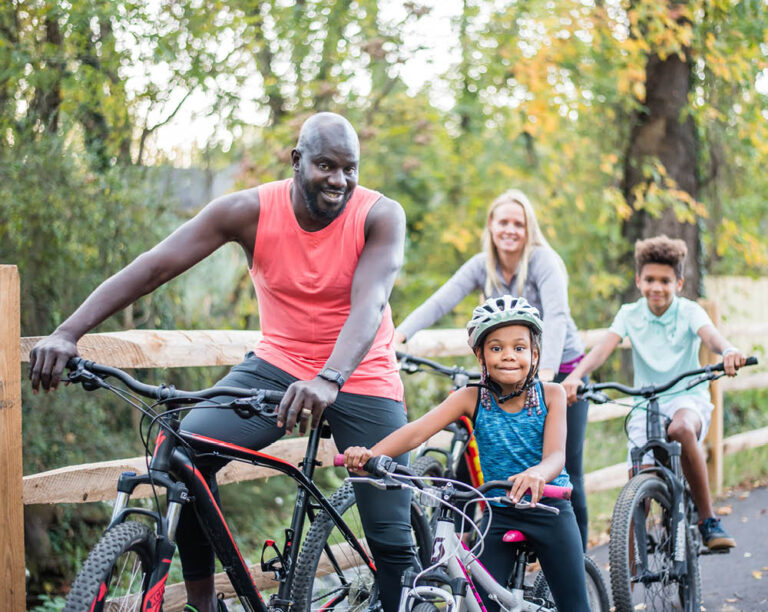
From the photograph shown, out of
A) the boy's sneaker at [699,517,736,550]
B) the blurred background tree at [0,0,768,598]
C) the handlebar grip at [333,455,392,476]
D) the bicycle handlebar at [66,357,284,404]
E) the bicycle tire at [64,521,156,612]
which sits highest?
the blurred background tree at [0,0,768,598]

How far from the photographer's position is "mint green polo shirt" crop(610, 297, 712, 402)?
16.2 ft

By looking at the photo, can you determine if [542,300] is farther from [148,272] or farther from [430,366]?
[148,272]

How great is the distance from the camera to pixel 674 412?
4789 mm

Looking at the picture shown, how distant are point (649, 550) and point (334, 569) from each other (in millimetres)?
1742

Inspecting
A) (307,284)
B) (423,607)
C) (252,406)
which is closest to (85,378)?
(252,406)

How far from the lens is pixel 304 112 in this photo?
8023 millimetres

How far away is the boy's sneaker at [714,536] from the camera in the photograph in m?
4.69

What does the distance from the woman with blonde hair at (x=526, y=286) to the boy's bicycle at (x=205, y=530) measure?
1347 millimetres

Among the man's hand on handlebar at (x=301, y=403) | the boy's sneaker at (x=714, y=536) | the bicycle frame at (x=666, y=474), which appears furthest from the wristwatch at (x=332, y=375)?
the boy's sneaker at (x=714, y=536)

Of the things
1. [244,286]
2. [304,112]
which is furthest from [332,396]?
[304,112]

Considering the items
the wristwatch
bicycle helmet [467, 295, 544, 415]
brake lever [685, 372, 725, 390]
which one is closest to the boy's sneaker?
brake lever [685, 372, 725, 390]

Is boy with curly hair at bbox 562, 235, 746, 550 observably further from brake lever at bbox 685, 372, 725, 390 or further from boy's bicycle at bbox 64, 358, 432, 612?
boy's bicycle at bbox 64, 358, 432, 612

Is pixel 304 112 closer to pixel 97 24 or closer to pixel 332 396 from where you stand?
pixel 97 24

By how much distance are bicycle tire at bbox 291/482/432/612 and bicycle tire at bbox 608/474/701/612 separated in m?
1.03
